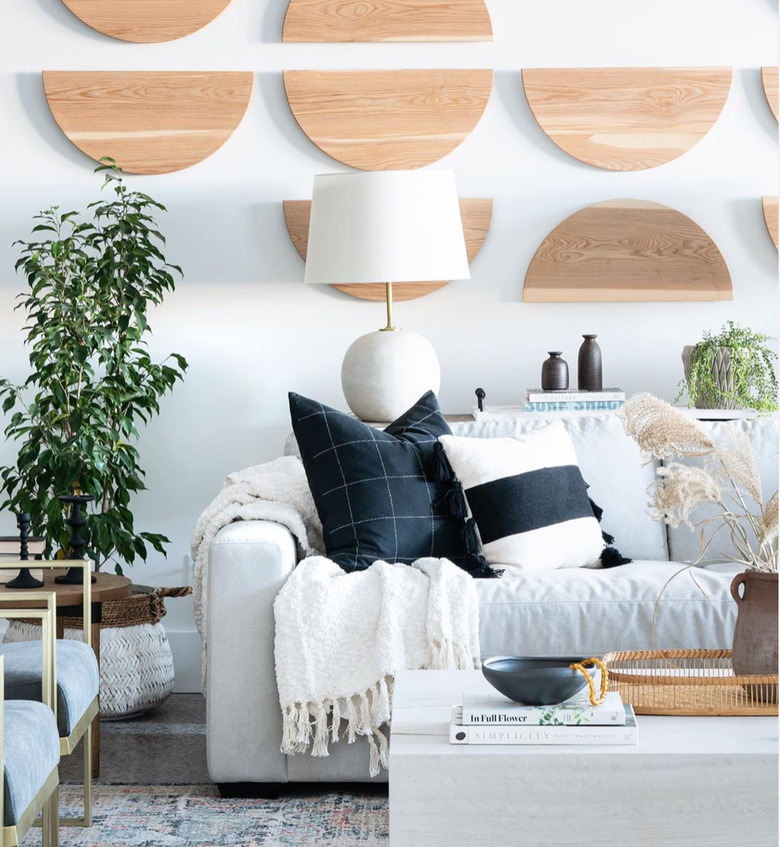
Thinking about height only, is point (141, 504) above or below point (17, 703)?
above

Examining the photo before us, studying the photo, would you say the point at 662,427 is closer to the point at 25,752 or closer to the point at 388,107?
the point at 25,752

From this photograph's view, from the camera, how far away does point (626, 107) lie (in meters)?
3.61

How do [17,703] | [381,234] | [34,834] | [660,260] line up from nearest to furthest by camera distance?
[17,703], [34,834], [381,234], [660,260]

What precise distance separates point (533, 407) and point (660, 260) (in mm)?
685

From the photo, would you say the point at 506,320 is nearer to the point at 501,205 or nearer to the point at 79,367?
the point at 501,205

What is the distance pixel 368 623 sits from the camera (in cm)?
244

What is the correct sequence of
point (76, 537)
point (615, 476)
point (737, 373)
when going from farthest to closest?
point (737, 373)
point (615, 476)
point (76, 537)

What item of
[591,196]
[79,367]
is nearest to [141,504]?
[79,367]

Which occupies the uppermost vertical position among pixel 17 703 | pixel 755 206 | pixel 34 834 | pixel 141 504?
pixel 755 206

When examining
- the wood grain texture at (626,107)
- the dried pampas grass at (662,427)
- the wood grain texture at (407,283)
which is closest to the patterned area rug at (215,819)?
Result: the dried pampas grass at (662,427)

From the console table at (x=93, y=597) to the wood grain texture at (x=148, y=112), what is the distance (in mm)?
1458

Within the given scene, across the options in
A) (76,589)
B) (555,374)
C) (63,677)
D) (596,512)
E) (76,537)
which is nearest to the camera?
(63,677)

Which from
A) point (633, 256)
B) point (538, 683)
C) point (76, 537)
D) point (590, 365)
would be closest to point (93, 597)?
point (76, 537)

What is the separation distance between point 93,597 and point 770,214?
2.38m
